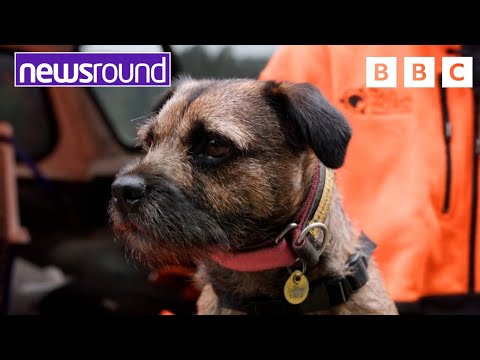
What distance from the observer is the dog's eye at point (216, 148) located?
1466mm

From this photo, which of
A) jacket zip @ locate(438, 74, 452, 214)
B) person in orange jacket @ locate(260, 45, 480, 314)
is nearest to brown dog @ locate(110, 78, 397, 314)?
person in orange jacket @ locate(260, 45, 480, 314)

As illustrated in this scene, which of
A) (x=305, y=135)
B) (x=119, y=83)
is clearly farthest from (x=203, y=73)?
(x=305, y=135)

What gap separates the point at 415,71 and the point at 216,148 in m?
0.76

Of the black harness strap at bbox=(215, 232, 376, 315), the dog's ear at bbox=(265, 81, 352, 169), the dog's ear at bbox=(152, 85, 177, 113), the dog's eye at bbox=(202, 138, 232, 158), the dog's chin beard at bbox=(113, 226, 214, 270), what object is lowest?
the black harness strap at bbox=(215, 232, 376, 315)

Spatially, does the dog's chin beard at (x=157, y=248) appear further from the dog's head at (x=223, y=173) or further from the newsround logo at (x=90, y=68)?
the newsround logo at (x=90, y=68)

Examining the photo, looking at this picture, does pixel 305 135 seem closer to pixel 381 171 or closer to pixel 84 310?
pixel 381 171

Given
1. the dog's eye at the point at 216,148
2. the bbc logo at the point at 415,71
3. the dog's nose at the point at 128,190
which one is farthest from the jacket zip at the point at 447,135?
the dog's nose at the point at 128,190

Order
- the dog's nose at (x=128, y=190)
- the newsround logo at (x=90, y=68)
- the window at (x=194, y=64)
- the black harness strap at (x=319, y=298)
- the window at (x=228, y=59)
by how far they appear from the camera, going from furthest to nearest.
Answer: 1. the window at (x=228, y=59)
2. the window at (x=194, y=64)
3. the newsround logo at (x=90, y=68)
4. the black harness strap at (x=319, y=298)
5. the dog's nose at (x=128, y=190)

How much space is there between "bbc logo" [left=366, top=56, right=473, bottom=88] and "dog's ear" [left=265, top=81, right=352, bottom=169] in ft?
1.18

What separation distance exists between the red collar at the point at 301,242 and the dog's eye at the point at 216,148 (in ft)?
0.81

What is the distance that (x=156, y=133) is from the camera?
161 cm

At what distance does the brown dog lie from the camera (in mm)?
1434

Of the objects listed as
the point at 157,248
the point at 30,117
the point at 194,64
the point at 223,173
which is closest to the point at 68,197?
the point at 30,117

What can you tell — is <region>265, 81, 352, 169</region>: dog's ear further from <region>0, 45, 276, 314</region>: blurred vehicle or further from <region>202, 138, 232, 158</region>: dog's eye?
<region>0, 45, 276, 314</region>: blurred vehicle
